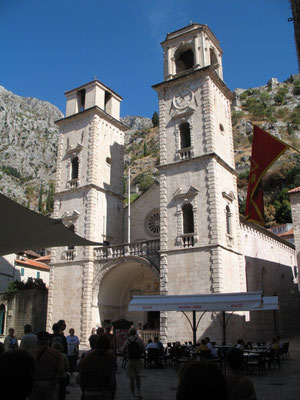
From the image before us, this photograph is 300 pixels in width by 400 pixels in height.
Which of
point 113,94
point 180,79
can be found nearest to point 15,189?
point 113,94

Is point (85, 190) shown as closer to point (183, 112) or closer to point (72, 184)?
point (72, 184)

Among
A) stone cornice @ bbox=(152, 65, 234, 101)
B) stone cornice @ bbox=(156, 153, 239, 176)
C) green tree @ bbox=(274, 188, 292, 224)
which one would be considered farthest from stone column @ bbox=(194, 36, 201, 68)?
green tree @ bbox=(274, 188, 292, 224)

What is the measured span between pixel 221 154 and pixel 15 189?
94.7 metres

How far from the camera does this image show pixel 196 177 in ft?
74.9

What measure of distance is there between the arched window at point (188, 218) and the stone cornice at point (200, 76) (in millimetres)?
8229

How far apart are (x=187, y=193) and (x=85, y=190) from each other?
809 centimetres

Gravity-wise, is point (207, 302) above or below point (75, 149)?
below

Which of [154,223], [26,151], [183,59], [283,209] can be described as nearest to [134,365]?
[154,223]

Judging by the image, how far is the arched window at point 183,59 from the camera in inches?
1038

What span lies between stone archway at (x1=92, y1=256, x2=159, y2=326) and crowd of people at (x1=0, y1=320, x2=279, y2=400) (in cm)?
1480

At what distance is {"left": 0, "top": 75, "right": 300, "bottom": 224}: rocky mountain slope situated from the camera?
9056 centimetres

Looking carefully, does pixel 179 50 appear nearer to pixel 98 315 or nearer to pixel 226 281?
pixel 226 281

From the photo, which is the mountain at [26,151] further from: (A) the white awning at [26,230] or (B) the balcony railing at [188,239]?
(A) the white awning at [26,230]

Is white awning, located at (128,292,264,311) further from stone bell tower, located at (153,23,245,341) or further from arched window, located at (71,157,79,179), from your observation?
arched window, located at (71,157,79,179)
